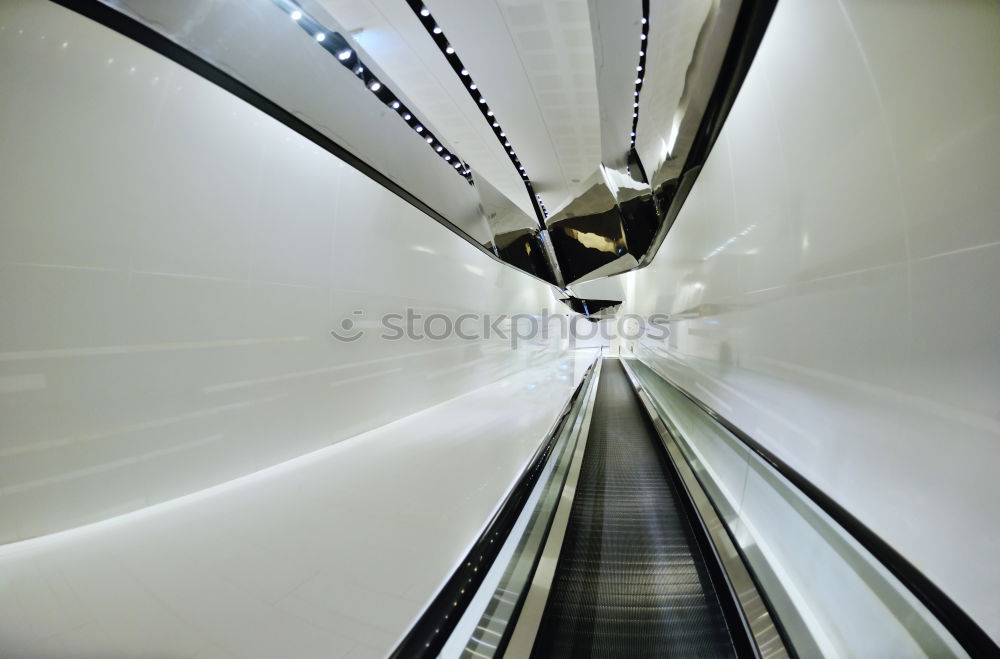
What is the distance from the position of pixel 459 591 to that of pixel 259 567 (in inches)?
62.7

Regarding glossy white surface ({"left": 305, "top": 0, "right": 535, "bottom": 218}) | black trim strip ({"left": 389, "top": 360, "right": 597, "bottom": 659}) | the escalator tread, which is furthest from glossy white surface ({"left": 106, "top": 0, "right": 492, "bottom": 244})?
the escalator tread

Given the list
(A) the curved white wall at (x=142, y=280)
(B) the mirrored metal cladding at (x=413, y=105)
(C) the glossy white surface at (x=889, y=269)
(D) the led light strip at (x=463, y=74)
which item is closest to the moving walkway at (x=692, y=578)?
(C) the glossy white surface at (x=889, y=269)

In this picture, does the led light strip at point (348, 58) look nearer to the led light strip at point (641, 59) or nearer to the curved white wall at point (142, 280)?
the curved white wall at point (142, 280)

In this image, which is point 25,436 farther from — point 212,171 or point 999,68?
point 999,68

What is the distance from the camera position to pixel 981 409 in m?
1.26

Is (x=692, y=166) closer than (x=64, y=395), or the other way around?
(x=64, y=395)

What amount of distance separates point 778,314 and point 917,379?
126cm

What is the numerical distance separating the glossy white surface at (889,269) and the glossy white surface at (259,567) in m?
2.15

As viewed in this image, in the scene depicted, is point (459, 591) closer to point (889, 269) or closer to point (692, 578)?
point (692, 578)

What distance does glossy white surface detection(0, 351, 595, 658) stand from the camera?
1.46 meters

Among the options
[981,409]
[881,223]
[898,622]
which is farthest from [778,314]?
[898,622]

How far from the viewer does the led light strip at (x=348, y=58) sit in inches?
127

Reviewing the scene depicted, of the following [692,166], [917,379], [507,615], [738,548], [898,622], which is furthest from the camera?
[692,166]

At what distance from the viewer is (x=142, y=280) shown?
2334 mm
